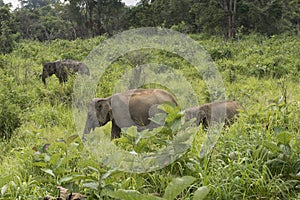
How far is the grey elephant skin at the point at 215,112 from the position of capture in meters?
3.82

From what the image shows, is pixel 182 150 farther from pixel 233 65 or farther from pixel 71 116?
pixel 233 65

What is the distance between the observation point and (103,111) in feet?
13.5

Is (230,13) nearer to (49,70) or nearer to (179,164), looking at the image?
(49,70)

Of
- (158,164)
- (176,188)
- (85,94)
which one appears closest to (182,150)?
(158,164)

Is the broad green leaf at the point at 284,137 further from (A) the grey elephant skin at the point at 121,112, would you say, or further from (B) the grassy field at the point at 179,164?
(A) the grey elephant skin at the point at 121,112

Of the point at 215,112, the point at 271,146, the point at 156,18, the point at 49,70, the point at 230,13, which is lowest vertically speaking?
the point at 215,112

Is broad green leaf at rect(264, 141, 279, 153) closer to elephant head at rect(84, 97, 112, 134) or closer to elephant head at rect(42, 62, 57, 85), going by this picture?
elephant head at rect(84, 97, 112, 134)

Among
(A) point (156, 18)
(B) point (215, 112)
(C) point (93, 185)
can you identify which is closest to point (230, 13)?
(A) point (156, 18)

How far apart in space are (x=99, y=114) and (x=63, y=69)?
11.9 feet

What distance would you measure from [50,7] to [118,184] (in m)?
32.5

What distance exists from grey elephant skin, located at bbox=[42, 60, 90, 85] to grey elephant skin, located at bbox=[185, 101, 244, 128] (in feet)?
11.9

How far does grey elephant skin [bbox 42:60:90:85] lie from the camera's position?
7.30 meters

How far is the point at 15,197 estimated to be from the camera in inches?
91.6

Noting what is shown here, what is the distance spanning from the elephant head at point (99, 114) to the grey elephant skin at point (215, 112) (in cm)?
86
